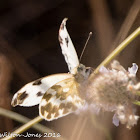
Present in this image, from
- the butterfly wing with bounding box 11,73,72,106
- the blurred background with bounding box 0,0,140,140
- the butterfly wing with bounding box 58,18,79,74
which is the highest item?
the blurred background with bounding box 0,0,140,140

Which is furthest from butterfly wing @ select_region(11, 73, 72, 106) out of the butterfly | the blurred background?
the blurred background

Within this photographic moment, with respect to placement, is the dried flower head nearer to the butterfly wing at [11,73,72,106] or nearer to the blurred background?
the butterfly wing at [11,73,72,106]

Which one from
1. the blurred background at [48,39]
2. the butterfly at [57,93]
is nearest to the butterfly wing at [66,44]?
the butterfly at [57,93]

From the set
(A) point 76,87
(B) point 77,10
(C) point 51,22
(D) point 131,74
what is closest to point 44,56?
(C) point 51,22

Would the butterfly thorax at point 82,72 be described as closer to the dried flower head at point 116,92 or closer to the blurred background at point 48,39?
the dried flower head at point 116,92

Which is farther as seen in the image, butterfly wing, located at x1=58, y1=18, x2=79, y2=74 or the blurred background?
the blurred background

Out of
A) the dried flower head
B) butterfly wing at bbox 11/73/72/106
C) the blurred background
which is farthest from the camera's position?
the blurred background

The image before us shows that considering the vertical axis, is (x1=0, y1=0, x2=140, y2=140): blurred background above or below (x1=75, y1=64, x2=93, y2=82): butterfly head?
above

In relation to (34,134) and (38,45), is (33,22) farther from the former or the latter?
(34,134)

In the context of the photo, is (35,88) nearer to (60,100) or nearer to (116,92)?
(60,100)
